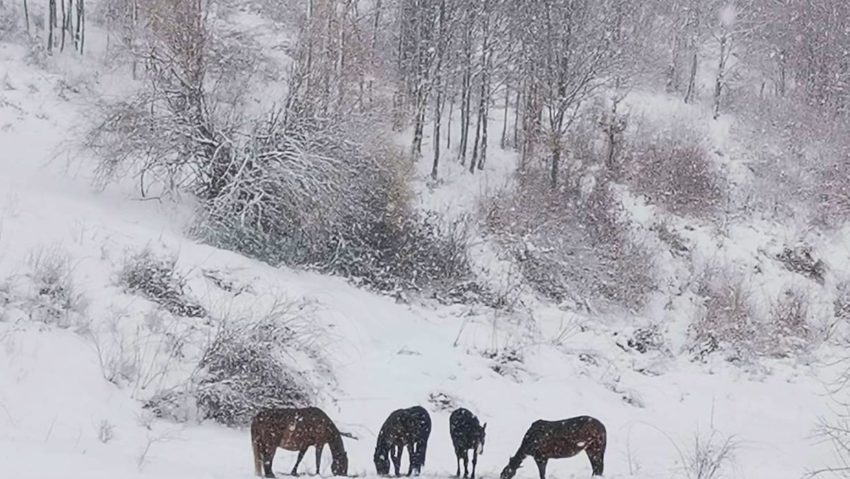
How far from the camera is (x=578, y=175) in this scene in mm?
24828

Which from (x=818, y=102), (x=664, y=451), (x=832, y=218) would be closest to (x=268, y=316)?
(x=664, y=451)

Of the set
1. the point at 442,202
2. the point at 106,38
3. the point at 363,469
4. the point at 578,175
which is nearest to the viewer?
the point at 363,469

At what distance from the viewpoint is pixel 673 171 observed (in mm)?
25484

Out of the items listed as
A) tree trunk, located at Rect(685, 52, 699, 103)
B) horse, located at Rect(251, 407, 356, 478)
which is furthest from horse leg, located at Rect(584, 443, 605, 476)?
tree trunk, located at Rect(685, 52, 699, 103)

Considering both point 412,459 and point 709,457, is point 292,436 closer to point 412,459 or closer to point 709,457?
point 412,459

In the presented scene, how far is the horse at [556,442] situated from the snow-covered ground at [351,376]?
553mm

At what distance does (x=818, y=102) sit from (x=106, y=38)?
81.6 ft

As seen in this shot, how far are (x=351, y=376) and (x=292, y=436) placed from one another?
5663 mm

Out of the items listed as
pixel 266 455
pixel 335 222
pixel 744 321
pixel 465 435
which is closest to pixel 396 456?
pixel 465 435

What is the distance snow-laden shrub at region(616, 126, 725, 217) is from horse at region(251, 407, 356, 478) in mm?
18842

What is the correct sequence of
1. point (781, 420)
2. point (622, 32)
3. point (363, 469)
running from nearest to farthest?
point (363, 469)
point (781, 420)
point (622, 32)

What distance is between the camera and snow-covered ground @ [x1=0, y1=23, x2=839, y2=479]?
8.03 meters

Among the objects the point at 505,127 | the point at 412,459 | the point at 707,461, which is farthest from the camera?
the point at 505,127

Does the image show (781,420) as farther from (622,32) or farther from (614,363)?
(622,32)
